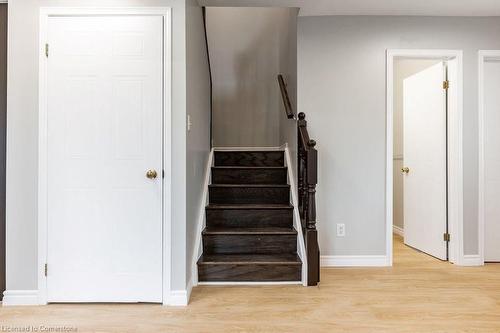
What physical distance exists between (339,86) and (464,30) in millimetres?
1292

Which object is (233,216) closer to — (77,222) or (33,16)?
(77,222)

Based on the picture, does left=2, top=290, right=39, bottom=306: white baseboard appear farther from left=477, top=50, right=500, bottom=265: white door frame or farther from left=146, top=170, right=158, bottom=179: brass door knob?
left=477, top=50, right=500, bottom=265: white door frame

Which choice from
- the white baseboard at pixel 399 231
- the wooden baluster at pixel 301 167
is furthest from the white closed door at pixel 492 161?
the wooden baluster at pixel 301 167

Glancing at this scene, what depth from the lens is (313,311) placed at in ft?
7.01

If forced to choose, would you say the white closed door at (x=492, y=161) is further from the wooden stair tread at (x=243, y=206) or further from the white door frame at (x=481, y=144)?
the wooden stair tread at (x=243, y=206)

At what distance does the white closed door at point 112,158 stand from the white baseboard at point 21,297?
296 millimetres

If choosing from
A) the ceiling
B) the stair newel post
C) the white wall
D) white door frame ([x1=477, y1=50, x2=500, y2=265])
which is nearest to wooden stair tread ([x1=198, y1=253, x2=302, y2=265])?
the stair newel post

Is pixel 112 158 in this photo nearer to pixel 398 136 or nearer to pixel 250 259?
pixel 250 259

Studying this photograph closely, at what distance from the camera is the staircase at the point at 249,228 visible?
260 centimetres

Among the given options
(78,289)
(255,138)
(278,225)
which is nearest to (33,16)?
(78,289)

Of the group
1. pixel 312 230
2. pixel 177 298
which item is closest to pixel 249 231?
pixel 312 230

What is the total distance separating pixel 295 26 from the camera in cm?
322

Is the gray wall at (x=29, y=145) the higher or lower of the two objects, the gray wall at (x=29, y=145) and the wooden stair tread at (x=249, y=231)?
the higher

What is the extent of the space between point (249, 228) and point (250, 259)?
14.0 inches
